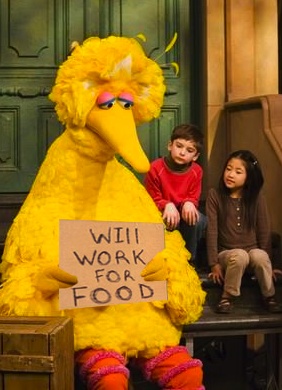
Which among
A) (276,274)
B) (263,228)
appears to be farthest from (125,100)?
(276,274)

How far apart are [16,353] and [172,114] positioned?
3.14 meters

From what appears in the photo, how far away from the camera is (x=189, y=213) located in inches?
140

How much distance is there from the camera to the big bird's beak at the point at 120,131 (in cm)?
273

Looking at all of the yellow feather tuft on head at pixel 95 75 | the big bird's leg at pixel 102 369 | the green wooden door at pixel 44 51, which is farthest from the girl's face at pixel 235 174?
the green wooden door at pixel 44 51

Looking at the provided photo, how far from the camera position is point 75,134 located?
2.87 m

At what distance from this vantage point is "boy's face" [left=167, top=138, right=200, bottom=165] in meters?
3.71

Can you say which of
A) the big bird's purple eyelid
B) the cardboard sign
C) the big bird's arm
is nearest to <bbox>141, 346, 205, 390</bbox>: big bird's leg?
the big bird's arm

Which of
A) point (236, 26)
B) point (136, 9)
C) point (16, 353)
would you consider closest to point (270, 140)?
point (236, 26)

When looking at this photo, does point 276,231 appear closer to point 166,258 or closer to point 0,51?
point 166,258

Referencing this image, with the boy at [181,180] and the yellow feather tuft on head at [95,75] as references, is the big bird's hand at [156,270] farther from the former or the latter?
the boy at [181,180]

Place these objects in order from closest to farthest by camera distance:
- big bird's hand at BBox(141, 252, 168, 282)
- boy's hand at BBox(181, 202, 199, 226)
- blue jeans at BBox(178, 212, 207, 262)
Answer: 1. big bird's hand at BBox(141, 252, 168, 282)
2. boy's hand at BBox(181, 202, 199, 226)
3. blue jeans at BBox(178, 212, 207, 262)

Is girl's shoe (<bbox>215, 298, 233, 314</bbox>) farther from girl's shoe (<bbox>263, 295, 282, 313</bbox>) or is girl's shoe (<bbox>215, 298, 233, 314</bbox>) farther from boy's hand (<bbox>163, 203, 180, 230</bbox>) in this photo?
boy's hand (<bbox>163, 203, 180, 230</bbox>)

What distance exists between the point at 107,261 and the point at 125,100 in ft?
1.98

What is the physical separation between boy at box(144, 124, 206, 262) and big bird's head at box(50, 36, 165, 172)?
86 cm
